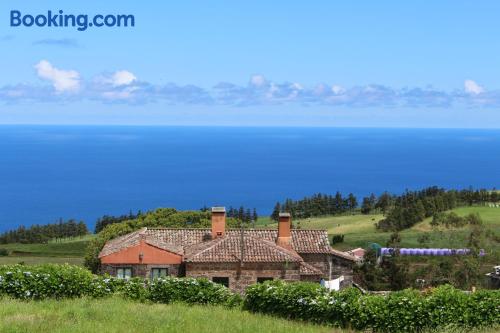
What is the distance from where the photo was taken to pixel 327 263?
35.6 m

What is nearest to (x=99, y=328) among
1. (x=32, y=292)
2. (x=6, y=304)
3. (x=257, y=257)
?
(x=6, y=304)

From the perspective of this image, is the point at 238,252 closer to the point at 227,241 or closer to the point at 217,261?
the point at 227,241

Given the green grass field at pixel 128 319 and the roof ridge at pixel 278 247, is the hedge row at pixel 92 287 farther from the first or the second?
the roof ridge at pixel 278 247

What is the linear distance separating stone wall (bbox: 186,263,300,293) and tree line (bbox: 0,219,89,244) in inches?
3163

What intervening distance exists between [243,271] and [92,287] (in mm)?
11219

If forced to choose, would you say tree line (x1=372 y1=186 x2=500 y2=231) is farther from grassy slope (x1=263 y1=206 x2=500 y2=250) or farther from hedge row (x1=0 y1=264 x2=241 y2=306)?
hedge row (x1=0 y1=264 x2=241 y2=306)

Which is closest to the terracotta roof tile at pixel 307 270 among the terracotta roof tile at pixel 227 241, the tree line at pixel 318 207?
the terracotta roof tile at pixel 227 241

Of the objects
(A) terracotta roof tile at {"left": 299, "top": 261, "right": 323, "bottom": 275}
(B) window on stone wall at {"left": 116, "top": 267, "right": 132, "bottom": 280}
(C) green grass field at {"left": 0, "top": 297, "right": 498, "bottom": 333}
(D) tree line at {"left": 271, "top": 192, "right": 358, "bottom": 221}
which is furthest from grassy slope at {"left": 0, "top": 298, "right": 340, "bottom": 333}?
(D) tree line at {"left": 271, "top": 192, "right": 358, "bottom": 221}

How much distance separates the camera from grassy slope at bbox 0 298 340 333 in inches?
615

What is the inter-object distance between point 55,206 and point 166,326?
604 feet

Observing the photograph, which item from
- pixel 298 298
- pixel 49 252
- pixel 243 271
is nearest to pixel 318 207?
pixel 49 252

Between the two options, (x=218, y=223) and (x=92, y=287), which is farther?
(x=218, y=223)

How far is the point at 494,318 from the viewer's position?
1848cm

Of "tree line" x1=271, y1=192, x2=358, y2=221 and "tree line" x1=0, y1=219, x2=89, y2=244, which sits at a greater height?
"tree line" x1=271, y1=192, x2=358, y2=221
